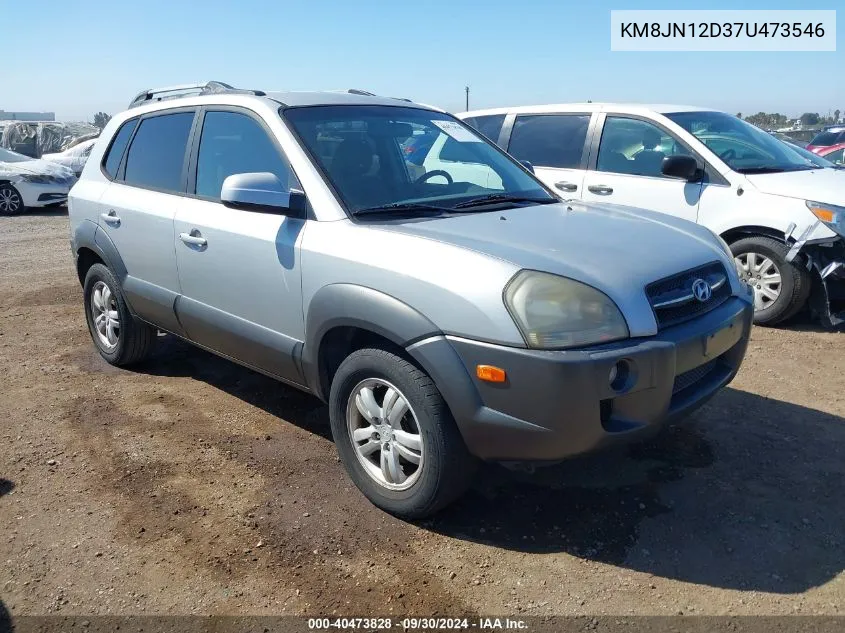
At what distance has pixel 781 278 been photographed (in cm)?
578

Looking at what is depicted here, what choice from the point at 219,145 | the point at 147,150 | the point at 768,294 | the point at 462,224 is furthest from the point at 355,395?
the point at 768,294

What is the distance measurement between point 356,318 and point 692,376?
1.47 meters

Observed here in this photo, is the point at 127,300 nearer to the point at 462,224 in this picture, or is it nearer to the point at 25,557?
the point at 25,557

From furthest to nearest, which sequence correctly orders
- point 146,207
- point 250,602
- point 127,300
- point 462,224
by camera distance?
point 127,300, point 146,207, point 462,224, point 250,602

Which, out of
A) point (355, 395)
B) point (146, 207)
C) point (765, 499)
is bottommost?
point (765, 499)

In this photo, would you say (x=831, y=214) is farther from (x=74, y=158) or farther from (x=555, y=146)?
(x=74, y=158)

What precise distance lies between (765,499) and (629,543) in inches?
30.8

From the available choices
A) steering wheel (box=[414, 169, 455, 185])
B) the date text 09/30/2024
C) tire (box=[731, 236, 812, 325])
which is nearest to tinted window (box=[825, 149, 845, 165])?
tire (box=[731, 236, 812, 325])

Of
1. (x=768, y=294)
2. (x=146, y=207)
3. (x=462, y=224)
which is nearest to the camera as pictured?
(x=462, y=224)

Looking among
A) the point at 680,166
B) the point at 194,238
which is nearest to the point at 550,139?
the point at 680,166

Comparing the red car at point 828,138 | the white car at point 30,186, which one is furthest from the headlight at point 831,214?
the white car at point 30,186

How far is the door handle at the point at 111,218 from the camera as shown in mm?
4711

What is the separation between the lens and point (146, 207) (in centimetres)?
444

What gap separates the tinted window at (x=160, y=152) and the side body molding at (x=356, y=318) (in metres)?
1.56
